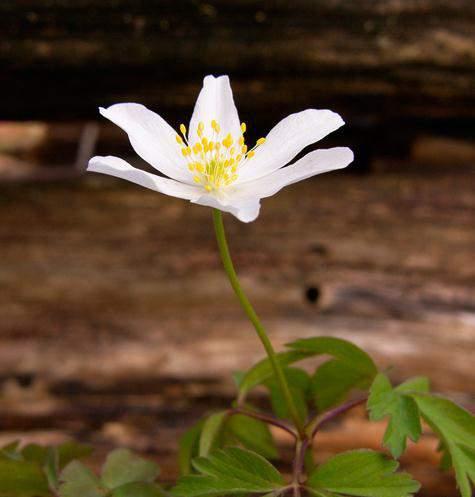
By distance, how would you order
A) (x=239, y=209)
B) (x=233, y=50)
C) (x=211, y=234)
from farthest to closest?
(x=211, y=234)
(x=233, y=50)
(x=239, y=209)

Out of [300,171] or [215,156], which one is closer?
[300,171]

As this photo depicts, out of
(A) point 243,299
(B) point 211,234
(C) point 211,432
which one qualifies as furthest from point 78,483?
(B) point 211,234

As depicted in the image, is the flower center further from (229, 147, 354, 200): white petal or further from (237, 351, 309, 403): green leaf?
(237, 351, 309, 403): green leaf

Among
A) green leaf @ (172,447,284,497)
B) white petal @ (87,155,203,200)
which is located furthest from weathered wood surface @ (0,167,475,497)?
white petal @ (87,155,203,200)

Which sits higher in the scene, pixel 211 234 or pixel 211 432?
pixel 211 234

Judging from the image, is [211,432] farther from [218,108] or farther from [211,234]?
[211,234]

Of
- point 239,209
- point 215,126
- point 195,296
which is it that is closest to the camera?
point 239,209

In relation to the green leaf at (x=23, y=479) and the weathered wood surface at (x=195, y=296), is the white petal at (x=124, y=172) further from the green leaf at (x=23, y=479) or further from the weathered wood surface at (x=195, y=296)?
the weathered wood surface at (x=195, y=296)

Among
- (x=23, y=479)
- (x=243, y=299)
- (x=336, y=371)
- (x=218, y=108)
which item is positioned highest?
(x=218, y=108)
